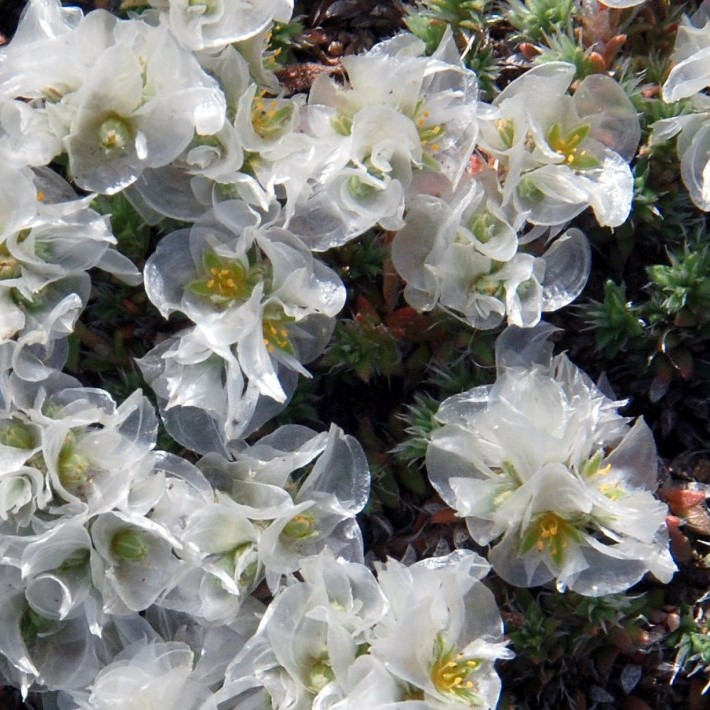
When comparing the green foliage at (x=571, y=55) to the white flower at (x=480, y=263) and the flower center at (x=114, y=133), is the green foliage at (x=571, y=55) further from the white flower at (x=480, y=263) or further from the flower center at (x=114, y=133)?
the flower center at (x=114, y=133)

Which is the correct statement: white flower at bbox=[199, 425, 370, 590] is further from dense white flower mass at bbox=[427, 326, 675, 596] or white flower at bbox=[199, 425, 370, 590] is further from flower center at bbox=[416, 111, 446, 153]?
flower center at bbox=[416, 111, 446, 153]

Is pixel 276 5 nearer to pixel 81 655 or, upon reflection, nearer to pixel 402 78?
pixel 402 78

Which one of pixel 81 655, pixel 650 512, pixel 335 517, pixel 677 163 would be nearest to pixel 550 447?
pixel 650 512

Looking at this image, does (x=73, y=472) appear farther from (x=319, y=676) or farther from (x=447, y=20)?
(x=447, y=20)

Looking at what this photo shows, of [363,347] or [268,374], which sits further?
[363,347]

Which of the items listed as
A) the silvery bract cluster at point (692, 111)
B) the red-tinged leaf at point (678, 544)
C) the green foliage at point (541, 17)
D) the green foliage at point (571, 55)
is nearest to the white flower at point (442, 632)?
the red-tinged leaf at point (678, 544)

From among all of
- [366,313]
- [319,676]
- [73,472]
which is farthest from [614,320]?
[73,472]
